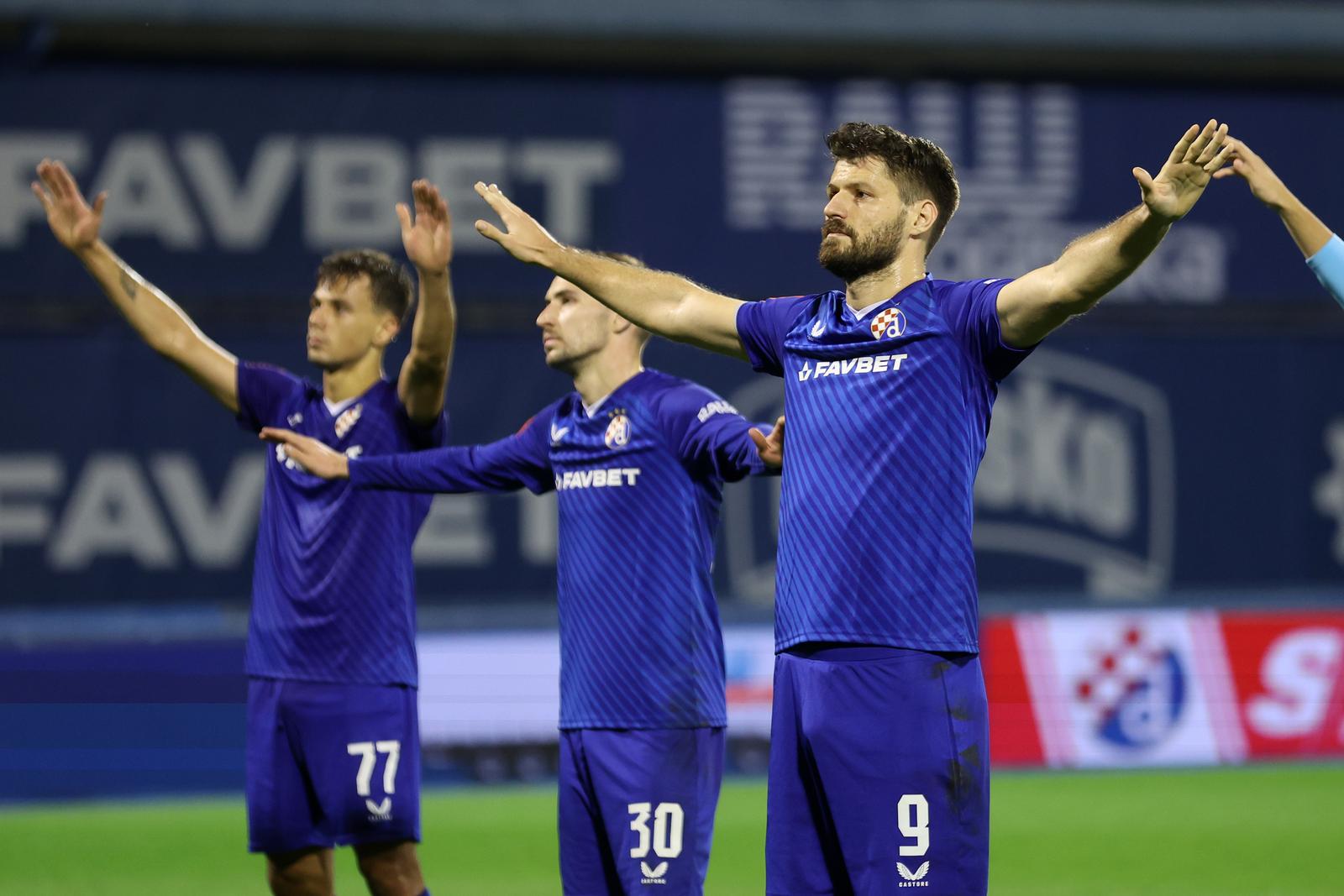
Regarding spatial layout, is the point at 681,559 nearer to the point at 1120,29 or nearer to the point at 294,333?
the point at 294,333

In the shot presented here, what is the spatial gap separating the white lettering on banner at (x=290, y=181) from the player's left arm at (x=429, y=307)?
7618 millimetres

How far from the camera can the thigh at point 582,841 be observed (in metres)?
5.21

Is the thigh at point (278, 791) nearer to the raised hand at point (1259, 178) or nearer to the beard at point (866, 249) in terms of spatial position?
the beard at point (866, 249)

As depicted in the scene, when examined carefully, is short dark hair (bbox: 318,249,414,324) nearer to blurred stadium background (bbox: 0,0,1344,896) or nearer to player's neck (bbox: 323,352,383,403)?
player's neck (bbox: 323,352,383,403)

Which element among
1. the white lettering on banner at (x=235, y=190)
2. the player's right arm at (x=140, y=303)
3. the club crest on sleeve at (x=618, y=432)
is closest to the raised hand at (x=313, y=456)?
the player's right arm at (x=140, y=303)

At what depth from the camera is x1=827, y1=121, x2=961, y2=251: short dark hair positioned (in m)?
4.37

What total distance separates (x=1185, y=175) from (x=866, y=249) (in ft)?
2.55

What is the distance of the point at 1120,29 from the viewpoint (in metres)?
15.6

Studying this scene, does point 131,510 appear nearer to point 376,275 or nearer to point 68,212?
point 68,212

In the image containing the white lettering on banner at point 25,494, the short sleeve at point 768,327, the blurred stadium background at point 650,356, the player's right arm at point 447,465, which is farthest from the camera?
the white lettering on banner at point 25,494

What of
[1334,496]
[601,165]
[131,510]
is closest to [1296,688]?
[1334,496]

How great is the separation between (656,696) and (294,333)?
8.79m

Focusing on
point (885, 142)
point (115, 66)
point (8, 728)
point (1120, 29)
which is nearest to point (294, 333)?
point (115, 66)

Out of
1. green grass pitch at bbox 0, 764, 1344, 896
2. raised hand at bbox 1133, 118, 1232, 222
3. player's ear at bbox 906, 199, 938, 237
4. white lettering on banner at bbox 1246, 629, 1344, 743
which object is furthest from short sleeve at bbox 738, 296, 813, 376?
white lettering on banner at bbox 1246, 629, 1344, 743
